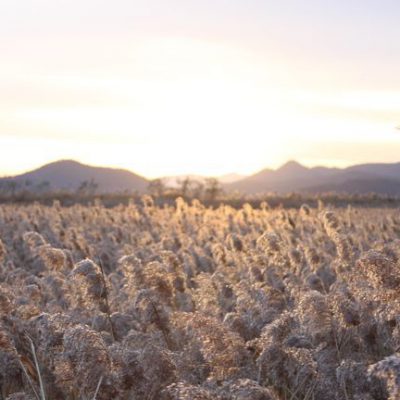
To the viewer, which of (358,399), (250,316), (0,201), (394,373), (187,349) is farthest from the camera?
(0,201)

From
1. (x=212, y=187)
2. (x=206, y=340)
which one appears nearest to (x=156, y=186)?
(x=212, y=187)

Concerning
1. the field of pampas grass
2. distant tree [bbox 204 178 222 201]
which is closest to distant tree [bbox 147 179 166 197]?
distant tree [bbox 204 178 222 201]

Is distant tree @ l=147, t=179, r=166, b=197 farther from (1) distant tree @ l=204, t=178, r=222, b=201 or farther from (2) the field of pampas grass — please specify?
(2) the field of pampas grass

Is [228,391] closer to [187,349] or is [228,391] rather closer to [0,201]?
[187,349]

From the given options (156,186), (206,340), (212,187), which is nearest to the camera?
(206,340)

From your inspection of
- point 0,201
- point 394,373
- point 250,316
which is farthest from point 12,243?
point 0,201

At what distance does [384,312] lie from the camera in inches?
152

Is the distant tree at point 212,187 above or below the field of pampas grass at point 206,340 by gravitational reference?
above

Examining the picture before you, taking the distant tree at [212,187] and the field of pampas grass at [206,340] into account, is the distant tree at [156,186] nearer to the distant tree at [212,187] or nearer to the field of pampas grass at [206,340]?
the distant tree at [212,187]

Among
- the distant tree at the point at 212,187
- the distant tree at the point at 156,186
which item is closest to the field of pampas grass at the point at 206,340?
the distant tree at the point at 212,187

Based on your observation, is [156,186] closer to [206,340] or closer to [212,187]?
[212,187]

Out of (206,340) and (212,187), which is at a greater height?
(212,187)

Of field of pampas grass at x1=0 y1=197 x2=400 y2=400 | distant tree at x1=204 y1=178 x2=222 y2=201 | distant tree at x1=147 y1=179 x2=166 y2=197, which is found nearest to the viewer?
field of pampas grass at x1=0 y1=197 x2=400 y2=400

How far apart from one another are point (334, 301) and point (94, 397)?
180 centimetres
